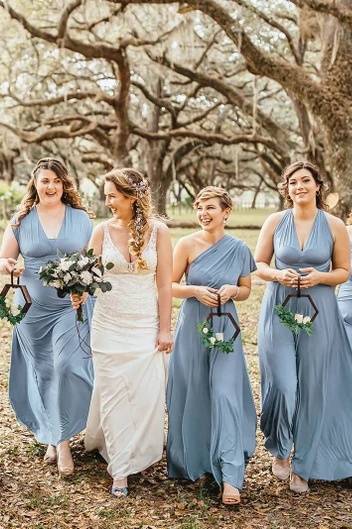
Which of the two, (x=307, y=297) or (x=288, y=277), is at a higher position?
A: (x=288, y=277)

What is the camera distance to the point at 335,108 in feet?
37.6

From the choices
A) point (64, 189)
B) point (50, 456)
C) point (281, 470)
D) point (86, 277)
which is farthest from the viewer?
point (64, 189)

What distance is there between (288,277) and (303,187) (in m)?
0.57

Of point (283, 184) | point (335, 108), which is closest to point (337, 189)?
point (335, 108)

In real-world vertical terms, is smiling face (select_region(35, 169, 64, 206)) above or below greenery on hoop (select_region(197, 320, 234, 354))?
A: above

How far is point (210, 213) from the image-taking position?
4.28 m

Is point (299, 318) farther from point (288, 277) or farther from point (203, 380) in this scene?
point (203, 380)

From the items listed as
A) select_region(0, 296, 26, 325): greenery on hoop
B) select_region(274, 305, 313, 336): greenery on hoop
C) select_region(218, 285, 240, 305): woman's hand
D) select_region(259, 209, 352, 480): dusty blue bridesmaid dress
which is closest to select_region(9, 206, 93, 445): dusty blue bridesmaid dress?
select_region(0, 296, 26, 325): greenery on hoop

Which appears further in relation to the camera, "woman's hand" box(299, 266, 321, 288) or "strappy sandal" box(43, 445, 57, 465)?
"strappy sandal" box(43, 445, 57, 465)

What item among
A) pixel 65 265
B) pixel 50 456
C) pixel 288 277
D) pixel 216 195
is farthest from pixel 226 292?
pixel 50 456

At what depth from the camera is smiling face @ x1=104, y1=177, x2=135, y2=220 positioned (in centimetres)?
423

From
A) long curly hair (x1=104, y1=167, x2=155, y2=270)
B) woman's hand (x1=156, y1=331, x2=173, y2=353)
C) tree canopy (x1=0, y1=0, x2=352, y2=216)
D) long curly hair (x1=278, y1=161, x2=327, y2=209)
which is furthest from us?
tree canopy (x1=0, y1=0, x2=352, y2=216)

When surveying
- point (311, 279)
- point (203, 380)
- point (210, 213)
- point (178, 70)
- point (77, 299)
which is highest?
point (178, 70)

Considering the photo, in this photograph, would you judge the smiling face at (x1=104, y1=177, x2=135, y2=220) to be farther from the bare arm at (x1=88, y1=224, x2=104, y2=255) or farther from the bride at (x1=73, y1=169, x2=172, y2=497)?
the bare arm at (x1=88, y1=224, x2=104, y2=255)
